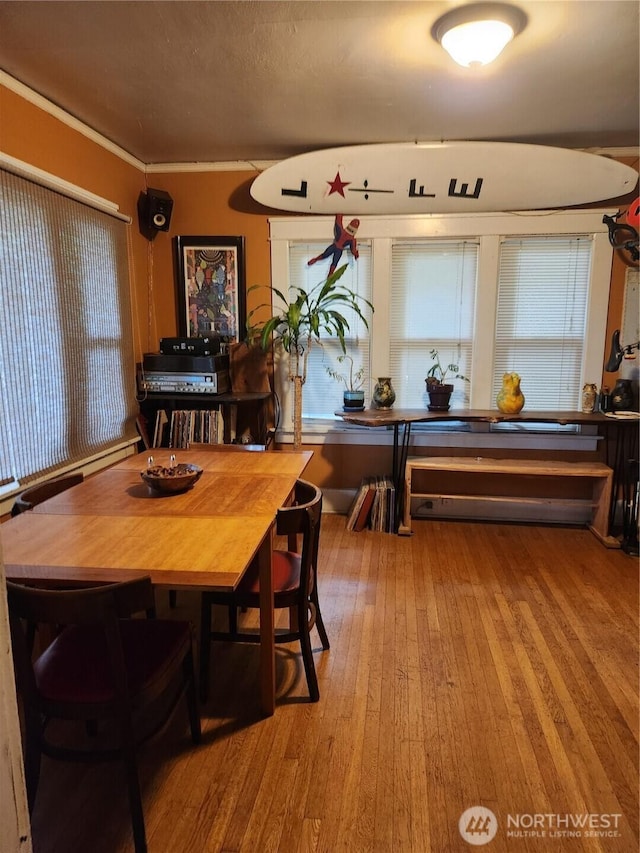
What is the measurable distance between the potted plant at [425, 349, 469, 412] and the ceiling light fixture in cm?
198

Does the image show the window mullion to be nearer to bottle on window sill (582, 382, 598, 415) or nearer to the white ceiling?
bottle on window sill (582, 382, 598, 415)

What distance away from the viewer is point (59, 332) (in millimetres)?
2787

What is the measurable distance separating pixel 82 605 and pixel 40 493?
1.02 metres

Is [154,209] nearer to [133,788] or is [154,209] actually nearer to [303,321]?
[303,321]

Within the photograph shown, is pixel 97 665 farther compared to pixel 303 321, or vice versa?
pixel 303 321

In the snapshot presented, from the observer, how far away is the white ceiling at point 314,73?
6.48 ft

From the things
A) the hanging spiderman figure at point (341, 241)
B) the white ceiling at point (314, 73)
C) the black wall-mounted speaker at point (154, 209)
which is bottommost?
the hanging spiderman figure at point (341, 241)

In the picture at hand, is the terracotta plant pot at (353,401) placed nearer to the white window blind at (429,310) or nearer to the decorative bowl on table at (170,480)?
the white window blind at (429,310)

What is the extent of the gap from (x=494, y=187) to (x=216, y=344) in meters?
2.12

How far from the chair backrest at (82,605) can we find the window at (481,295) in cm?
286

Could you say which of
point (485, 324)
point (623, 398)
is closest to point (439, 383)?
point (485, 324)

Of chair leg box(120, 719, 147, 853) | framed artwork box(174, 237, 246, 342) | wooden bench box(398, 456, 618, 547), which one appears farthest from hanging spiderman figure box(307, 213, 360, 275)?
chair leg box(120, 719, 147, 853)

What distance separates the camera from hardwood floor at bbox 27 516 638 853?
58.2 inches

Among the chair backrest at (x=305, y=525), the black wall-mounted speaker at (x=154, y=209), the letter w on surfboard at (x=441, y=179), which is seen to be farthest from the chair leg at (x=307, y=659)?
the black wall-mounted speaker at (x=154, y=209)
